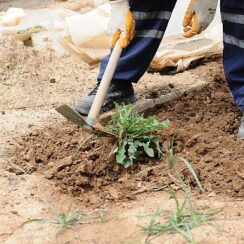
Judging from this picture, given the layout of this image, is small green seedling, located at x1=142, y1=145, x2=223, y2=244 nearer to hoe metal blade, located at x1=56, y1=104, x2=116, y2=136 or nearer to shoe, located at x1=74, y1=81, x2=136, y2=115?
hoe metal blade, located at x1=56, y1=104, x2=116, y2=136

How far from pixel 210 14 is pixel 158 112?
0.56 m

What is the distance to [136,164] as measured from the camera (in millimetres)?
2596

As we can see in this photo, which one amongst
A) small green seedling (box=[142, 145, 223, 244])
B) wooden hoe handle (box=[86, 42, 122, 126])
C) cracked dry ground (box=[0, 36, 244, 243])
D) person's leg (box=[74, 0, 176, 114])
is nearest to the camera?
small green seedling (box=[142, 145, 223, 244])

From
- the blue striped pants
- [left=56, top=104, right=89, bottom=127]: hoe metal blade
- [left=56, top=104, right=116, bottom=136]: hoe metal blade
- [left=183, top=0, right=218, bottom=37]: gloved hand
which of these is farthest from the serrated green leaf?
[left=183, top=0, right=218, bottom=37]: gloved hand

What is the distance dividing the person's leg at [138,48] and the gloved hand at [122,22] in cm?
24

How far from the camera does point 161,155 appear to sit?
2613 millimetres

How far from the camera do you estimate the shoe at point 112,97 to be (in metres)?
3.15

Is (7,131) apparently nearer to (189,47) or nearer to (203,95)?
(203,95)

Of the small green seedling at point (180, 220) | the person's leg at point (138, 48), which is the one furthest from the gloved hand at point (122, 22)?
the small green seedling at point (180, 220)

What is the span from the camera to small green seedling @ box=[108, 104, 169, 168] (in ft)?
8.43

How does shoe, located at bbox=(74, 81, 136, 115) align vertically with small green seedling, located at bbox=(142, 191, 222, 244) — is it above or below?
below

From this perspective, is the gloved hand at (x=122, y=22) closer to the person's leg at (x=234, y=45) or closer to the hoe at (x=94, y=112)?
the hoe at (x=94, y=112)

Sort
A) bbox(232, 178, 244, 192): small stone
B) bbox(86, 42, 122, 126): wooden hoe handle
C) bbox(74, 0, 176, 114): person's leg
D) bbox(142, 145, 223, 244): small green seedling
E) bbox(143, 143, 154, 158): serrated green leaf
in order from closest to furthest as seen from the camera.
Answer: bbox(142, 145, 223, 244): small green seedling
bbox(232, 178, 244, 192): small stone
bbox(143, 143, 154, 158): serrated green leaf
bbox(86, 42, 122, 126): wooden hoe handle
bbox(74, 0, 176, 114): person's leg

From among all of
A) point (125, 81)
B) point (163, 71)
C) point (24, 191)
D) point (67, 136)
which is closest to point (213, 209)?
point (24, 191)
